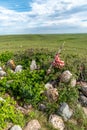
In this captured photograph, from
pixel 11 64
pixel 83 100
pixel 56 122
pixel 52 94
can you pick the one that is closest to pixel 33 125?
pixel 56 122

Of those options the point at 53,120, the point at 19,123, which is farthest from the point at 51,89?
the point at 19,123

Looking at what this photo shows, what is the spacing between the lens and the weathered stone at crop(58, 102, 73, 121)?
787 cm

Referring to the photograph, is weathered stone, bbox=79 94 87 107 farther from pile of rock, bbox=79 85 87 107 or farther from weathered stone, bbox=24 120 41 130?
weathered stone, bbox=24 120 41 130

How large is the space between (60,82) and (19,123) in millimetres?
1905

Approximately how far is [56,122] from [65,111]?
39 centimetres

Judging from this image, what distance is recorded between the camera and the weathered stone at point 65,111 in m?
7.87

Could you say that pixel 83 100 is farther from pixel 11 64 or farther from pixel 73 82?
pixel 11 64

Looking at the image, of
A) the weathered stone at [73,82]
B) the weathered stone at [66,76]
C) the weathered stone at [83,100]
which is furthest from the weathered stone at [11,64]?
the weathered stone at [83,100]

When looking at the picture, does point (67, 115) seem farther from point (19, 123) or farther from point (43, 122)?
point (19, 123)

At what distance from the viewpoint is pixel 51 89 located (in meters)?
8.38

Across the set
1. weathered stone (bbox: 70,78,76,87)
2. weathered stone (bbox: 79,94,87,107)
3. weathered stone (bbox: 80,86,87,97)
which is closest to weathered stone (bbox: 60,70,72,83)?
weathered stone (bbox: 70,78,76,87)

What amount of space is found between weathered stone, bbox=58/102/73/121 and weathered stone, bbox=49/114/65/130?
0.14 metres

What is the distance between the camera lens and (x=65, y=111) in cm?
789

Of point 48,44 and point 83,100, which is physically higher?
point 83,100
